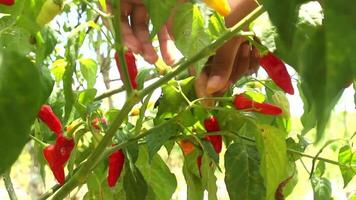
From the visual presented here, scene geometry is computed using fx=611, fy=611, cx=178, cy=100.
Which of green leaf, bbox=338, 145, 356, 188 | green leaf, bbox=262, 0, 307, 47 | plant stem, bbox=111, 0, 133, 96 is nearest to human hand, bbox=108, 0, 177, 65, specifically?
plant stem, bbox=111, 0, 133, 96

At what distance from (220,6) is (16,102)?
1.71 feet

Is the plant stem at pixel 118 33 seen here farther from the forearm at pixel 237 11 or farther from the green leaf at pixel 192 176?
the green leaf at pixel 192 176

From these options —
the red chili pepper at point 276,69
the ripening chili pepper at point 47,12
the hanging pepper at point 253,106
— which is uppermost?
the ripening chili pepper at point 47,12

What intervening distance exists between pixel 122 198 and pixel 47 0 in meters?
0.53

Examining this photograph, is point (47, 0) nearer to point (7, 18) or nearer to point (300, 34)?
point (7, 18)

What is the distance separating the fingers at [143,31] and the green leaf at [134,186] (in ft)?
0.82

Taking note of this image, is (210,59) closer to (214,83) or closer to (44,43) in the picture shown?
(214,83)

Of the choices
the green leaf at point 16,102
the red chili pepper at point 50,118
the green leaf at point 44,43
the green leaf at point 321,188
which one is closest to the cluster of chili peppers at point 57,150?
the red chili pepper at point 50,118

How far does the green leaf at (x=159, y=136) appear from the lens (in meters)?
1.04

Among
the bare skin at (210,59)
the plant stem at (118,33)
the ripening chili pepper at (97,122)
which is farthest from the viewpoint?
the ripening chili pepper at (97,122)

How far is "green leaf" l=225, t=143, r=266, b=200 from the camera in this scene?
3.34ft

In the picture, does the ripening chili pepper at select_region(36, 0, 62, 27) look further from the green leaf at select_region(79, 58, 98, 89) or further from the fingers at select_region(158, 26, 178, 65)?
the green leaf at select_region(79, 58, 98, 89)

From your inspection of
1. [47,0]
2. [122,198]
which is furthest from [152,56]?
[122,198]

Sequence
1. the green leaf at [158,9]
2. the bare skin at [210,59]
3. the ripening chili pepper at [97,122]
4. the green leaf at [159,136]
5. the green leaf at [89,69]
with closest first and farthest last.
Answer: the green leaf at [158,9]
the bare skin at [210,59]
the green leaf at [159,136]
the ripening chili pepper at [97,122]
the green leaf at [89,69]
